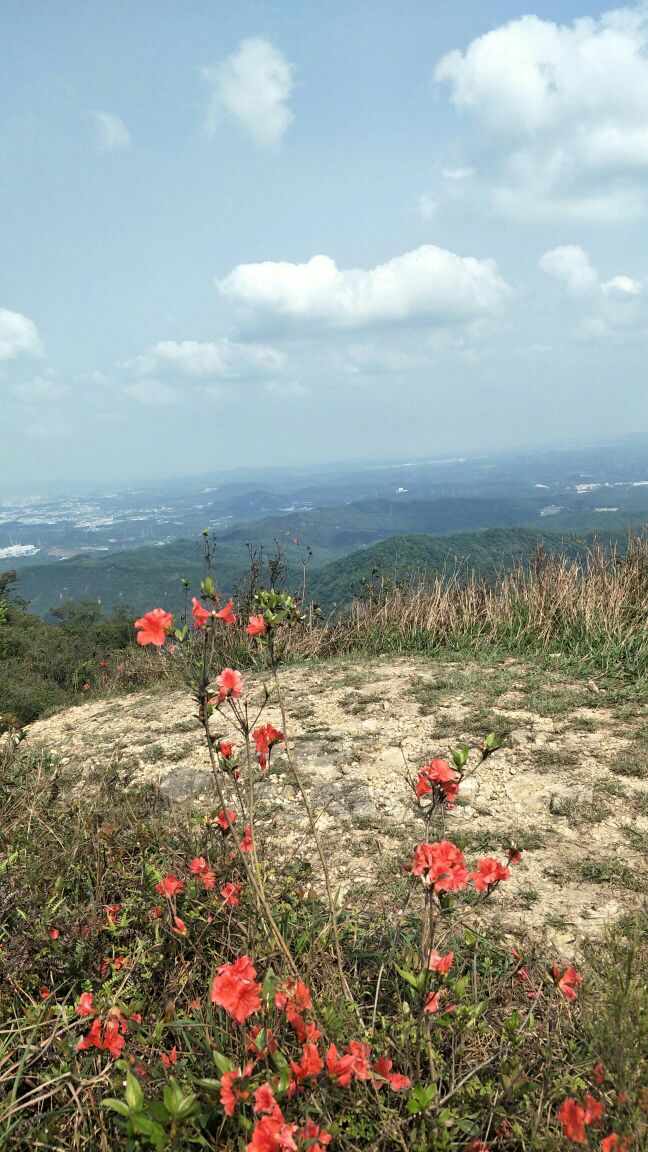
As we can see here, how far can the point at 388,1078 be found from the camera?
1375mm

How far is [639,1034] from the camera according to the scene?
52.9 inches

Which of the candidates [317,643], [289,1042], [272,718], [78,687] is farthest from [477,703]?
[78,687]

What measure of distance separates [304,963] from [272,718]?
284cm

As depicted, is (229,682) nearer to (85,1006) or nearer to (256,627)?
(256,627)

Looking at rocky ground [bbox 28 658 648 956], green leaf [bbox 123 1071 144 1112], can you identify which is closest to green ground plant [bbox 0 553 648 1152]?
green leaf [bbox 123 1071 144 1112]

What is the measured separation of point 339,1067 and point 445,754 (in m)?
2.57

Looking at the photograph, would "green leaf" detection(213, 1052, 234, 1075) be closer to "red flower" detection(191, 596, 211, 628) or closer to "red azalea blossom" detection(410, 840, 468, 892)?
"red azalea blossom" detection(410, 840, 468, 892)

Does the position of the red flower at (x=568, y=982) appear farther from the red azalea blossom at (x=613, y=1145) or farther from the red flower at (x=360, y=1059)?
the red flower at (x=360, y=1059)

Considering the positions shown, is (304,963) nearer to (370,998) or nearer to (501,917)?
(370,998)

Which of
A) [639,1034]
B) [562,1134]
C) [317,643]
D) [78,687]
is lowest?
[78,687]

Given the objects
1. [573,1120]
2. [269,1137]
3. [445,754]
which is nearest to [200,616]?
[269,1137]

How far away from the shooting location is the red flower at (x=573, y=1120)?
1.20 m

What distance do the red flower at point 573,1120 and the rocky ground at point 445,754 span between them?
1.86ft

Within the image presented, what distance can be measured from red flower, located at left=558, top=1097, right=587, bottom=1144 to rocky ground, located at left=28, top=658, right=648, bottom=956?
22.3 inches
